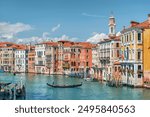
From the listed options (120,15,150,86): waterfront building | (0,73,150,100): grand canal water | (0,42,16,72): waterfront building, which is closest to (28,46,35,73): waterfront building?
(0,42,16,72): waterfront building

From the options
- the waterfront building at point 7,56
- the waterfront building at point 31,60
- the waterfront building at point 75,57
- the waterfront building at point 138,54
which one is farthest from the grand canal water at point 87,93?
the waterfront building at point 7,56

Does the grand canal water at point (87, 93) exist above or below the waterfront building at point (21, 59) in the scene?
below

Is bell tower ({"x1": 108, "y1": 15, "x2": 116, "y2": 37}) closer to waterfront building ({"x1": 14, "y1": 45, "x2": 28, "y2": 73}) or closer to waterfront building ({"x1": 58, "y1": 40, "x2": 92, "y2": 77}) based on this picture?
waterfront building ({"x1": 58, "y1": 40, "x2": 92, "y2": 77})

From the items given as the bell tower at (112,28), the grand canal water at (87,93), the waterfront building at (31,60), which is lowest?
the grand canal water at (87,93)

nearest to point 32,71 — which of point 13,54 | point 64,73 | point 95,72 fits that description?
point 13,54

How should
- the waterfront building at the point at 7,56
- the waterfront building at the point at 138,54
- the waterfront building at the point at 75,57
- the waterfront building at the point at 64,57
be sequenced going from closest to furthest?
the waterfront building at the point at 138,54
the waterfront building at the point at 75,57
the waterfront building at the point at 64,57
the waterfront building at the point at 7,56

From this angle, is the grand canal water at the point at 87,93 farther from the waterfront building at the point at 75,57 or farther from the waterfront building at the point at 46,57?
the waterfront building at the point at 46,57
